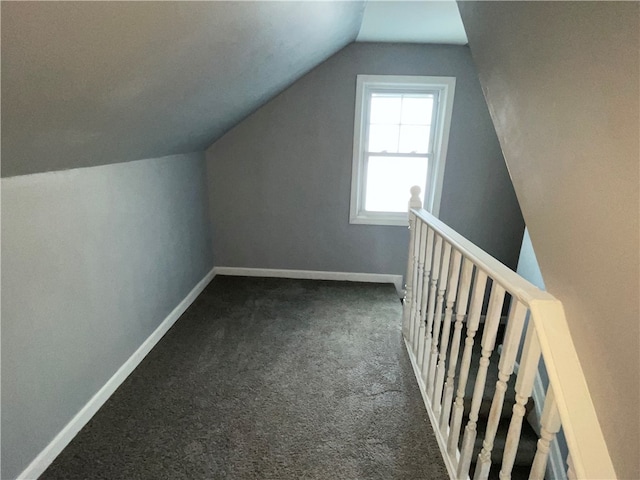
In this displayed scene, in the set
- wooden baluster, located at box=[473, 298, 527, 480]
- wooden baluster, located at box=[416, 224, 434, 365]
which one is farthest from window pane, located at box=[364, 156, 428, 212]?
wooden baluster, located at box=[473, 298, 527, 480]

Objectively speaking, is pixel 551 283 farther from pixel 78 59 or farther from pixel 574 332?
pixel 78 59

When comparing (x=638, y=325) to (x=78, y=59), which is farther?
(x=78, y=59)

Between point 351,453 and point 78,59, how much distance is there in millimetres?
1722

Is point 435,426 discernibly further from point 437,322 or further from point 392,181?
point 392,181

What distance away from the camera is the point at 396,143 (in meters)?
3.31

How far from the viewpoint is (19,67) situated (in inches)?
32.5

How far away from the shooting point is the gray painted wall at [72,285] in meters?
1.29

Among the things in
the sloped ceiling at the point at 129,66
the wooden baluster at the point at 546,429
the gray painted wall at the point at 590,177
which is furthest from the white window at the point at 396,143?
the wooden baluster at the point at 546,429

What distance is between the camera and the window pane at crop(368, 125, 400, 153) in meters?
3.28

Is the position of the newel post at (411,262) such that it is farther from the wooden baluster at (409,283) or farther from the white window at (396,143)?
the white window at (396,143)

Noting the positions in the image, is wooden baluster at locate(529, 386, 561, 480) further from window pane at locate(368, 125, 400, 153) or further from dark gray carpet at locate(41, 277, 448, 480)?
window pane at locate(368, 125, 400, 153)

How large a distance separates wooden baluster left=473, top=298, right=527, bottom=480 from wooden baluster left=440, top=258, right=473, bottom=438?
232 mm

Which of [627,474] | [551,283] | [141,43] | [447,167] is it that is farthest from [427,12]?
[627,474]

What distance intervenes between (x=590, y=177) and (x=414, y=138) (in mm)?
2734
